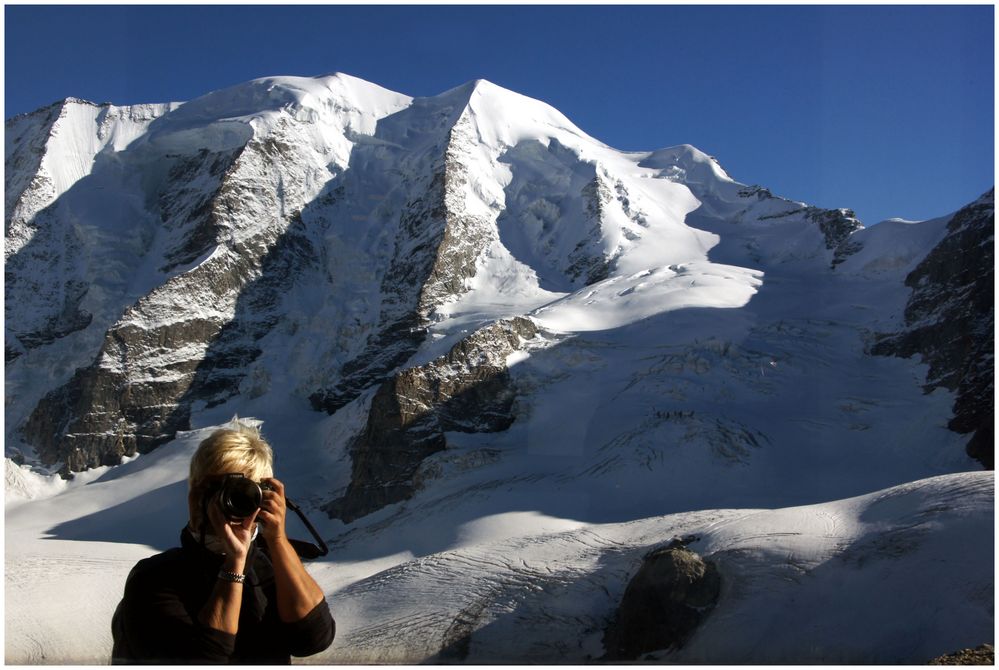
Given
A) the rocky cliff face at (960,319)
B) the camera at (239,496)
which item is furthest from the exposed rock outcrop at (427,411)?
the camera at (239,496)

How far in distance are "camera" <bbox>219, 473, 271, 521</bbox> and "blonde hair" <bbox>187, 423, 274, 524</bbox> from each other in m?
0.08

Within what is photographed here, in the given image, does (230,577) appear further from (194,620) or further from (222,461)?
(222,461)

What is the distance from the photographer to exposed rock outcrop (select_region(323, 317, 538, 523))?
5900 cm

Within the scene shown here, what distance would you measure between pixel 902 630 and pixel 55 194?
91423 mm

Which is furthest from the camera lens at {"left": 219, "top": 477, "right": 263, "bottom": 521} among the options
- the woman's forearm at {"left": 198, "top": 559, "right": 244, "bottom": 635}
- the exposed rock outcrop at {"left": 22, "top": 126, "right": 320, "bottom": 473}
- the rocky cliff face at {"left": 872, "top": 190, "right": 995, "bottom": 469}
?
the exposed rock outcrop at {"left": 22, "top": 126, "right": 320, "bottom": 473}

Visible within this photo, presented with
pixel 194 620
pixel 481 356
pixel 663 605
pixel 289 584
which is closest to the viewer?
pixel 194 620

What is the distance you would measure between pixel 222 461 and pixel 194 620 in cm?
74

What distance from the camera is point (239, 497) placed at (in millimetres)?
4480

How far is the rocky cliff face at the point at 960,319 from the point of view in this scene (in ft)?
174

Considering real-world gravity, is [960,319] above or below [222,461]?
above

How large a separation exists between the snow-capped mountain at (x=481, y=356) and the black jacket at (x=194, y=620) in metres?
17.8

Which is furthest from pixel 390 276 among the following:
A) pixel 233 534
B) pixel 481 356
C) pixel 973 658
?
pixel 233 534

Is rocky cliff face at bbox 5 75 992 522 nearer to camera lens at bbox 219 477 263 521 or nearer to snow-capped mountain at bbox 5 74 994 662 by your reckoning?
snow-capped mountain at bbox 5 74 994 662

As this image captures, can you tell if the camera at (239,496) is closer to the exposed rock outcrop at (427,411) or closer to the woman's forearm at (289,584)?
the woman's forearm at (289,584)
